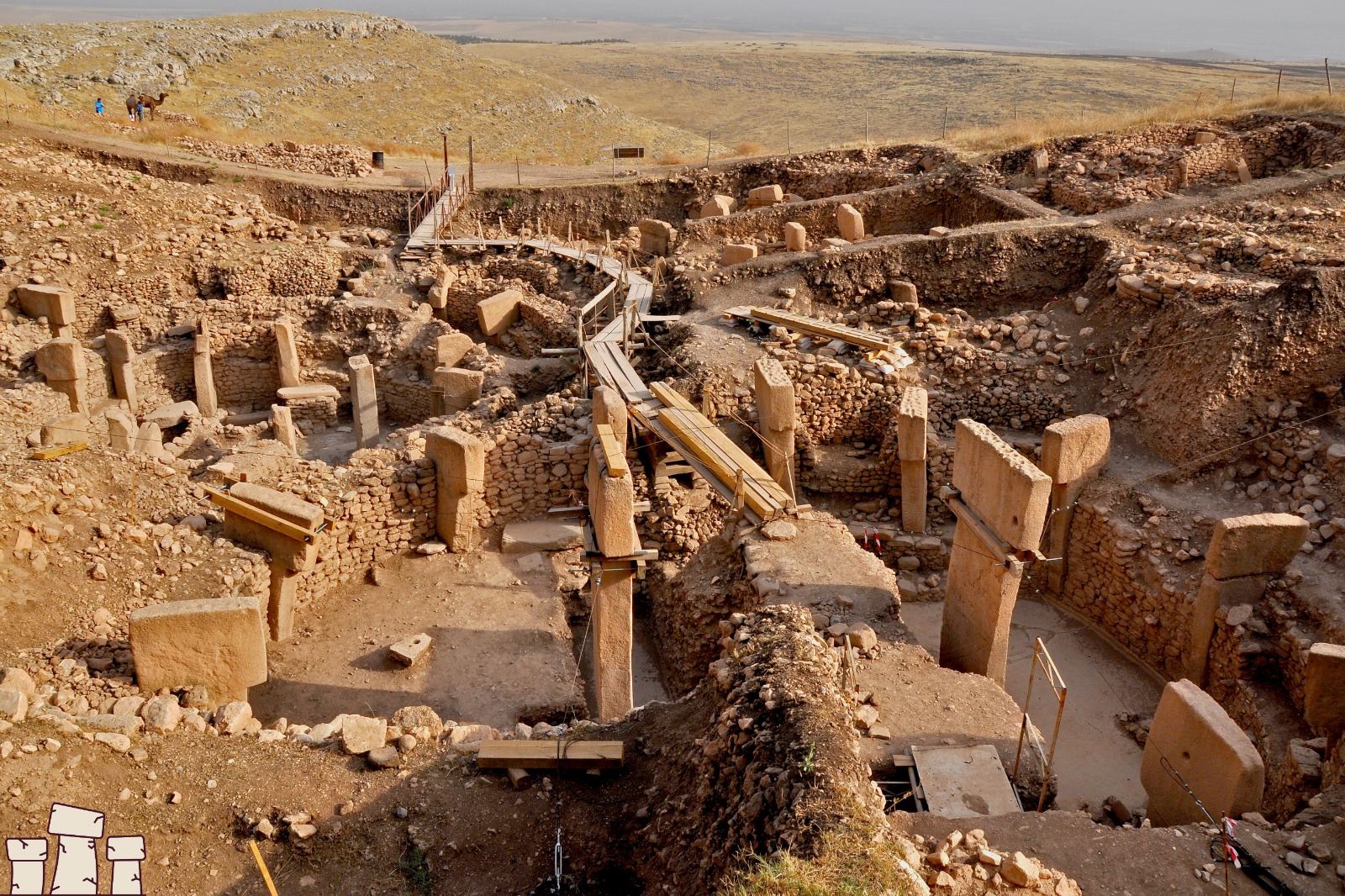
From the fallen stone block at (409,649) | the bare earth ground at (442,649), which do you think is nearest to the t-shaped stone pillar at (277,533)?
the bare earth ground at (442,649)

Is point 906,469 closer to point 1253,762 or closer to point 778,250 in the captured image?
point 1253,762

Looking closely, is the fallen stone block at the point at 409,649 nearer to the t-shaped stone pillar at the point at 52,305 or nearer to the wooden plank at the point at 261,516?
the wooden plank at the point at 261,516

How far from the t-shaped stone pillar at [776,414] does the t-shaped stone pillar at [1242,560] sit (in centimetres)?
464

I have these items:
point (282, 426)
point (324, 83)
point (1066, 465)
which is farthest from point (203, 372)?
point (324, 83)

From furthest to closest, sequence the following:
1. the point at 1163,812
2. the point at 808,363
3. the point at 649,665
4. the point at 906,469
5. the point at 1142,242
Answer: the point at 1142,242
the point at 808,363
the point at 906,469
the point at 649,665
the point at 1163,812

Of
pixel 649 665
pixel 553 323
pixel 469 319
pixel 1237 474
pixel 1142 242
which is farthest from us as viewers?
pixel 469 319

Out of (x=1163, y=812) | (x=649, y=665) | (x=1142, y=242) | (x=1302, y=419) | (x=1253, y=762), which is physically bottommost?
(x=649, y=665)

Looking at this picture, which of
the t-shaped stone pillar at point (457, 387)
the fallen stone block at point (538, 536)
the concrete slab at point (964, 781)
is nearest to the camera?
the concrete slab at point (964, 781)

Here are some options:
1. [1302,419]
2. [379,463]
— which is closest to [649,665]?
[379,463]

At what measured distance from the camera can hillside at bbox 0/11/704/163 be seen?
3453 cm

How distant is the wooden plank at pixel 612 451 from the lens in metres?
9.04

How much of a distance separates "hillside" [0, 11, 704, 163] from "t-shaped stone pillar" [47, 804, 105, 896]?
2731 cm

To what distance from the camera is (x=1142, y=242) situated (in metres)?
15.8

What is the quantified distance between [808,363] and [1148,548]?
5191 mm
